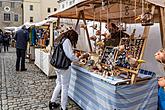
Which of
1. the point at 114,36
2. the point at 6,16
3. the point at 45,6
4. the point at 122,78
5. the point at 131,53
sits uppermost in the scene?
the point at 45,6

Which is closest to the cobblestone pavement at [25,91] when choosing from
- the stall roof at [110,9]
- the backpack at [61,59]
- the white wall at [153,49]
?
the backpack at [61,59]

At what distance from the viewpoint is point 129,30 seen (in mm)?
→ 5859

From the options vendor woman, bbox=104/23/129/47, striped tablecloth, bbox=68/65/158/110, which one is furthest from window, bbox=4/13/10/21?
striped tablecloth, bbox=68/65/158/110

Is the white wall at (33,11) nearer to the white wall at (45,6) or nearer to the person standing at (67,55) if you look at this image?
the white wall at (45,6)

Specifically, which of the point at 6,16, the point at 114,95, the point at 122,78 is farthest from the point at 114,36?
Result: the point at 6,16

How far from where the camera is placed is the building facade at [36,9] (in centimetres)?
5138

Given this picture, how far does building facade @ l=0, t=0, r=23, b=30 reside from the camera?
169 ft

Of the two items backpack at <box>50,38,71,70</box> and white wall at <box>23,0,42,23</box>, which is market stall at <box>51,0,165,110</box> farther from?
white wall at <box>23,0,42,23</box>

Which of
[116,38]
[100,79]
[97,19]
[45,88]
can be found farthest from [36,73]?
[100,79]

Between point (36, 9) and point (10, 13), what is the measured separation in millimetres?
5814

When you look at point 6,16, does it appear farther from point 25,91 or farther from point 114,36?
point 114,36

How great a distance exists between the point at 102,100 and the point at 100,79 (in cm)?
33

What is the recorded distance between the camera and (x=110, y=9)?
5246 mm

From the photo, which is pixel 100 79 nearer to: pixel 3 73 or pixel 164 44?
pixel 164 44
